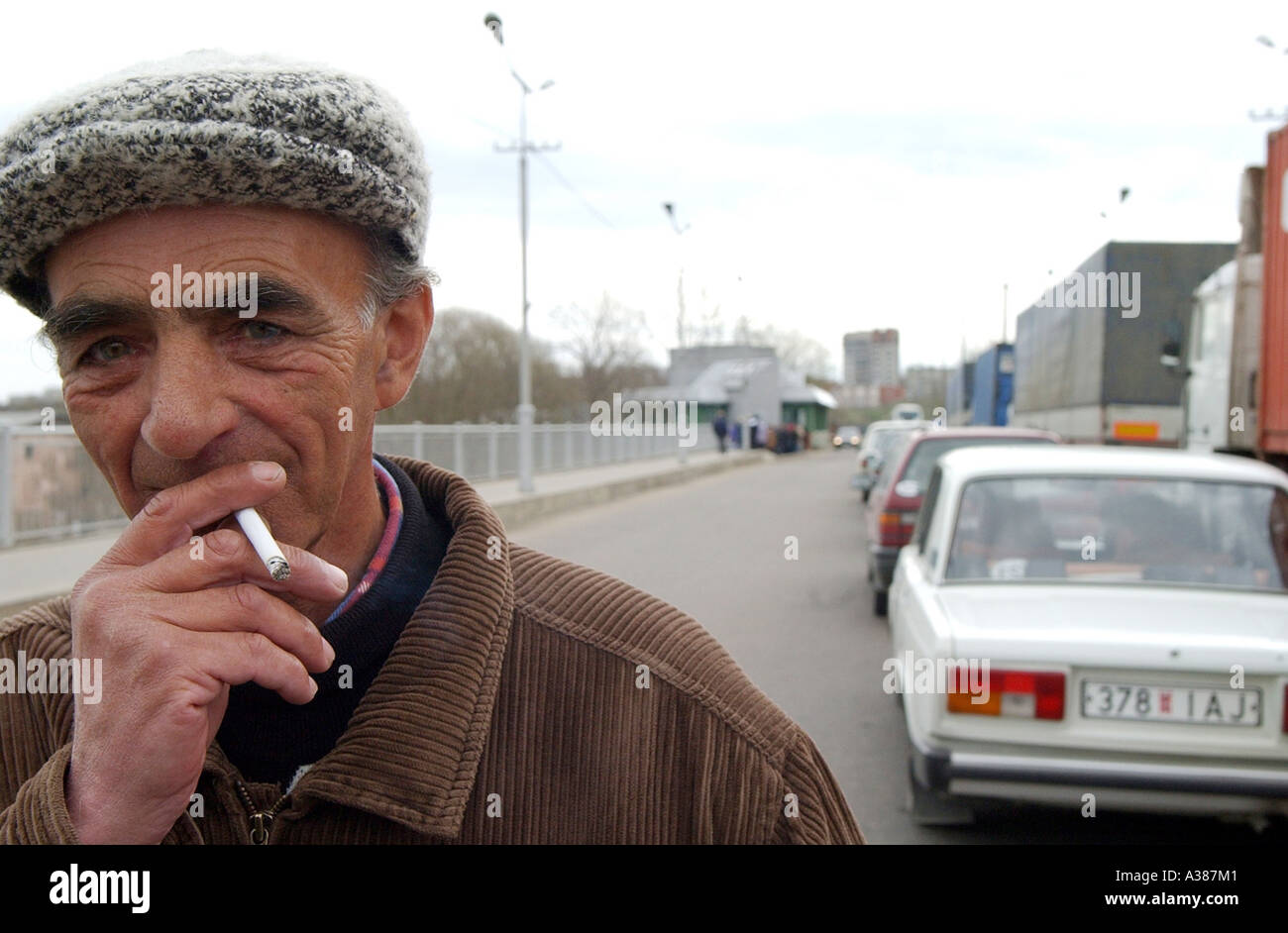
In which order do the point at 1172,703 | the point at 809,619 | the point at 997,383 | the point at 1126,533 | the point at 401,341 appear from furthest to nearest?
the point at 997,383
the point at 809,619
the point at 1126,533
the point at 1172,703
the point at 401,341

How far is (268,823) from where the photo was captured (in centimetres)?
142

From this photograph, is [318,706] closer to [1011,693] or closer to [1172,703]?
[1011,693]

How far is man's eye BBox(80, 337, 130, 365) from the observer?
1396 millimetres

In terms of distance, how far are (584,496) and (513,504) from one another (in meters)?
4.62

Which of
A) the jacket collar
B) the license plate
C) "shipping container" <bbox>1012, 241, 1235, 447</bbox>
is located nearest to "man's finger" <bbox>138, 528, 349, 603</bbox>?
the jacket collar

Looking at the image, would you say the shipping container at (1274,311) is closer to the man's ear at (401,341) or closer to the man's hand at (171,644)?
the man's ear at (401,341)

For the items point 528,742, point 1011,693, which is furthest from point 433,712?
point 1011,693

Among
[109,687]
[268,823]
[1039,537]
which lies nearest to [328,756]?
[268,823]

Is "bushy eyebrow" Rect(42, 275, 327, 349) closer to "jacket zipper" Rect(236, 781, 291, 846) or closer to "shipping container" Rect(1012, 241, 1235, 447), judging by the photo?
"jacket zipper" Rect(236, 781, 291, 846)

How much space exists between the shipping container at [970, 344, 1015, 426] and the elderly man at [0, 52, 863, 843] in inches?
1194

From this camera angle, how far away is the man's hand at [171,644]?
120 cm

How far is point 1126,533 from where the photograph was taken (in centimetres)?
504
